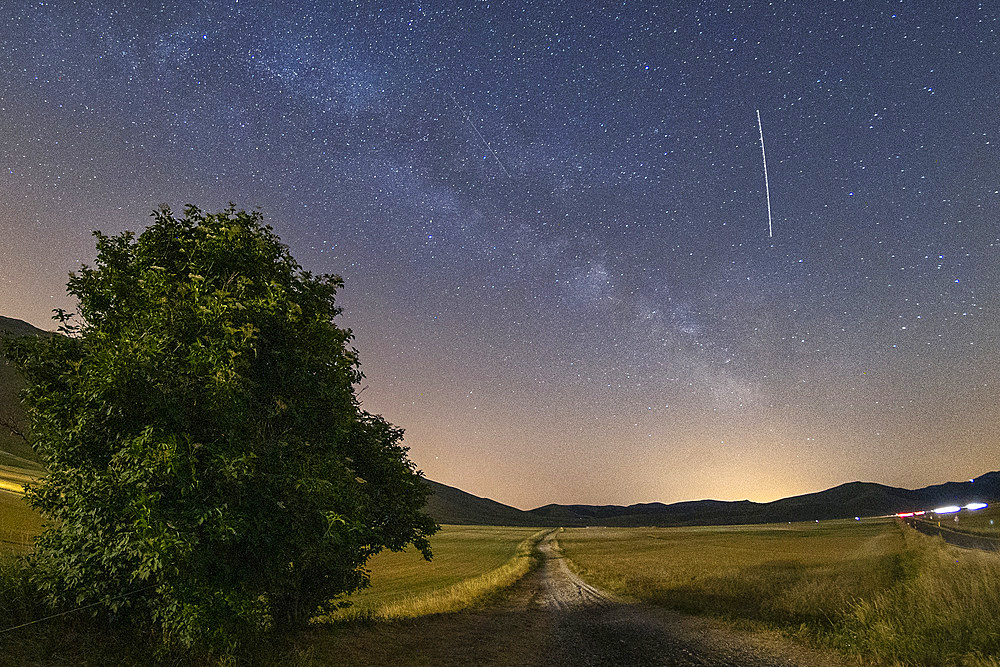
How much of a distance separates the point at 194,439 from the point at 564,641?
12.4m

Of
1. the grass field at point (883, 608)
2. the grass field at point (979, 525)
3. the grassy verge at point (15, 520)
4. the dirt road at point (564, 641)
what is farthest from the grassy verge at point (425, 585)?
the grass field at point (979, 525)

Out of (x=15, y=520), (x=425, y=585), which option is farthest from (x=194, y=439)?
(x=15, y=520)

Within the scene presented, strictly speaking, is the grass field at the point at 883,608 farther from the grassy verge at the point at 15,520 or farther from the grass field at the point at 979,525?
the grass field at the point at 979,525

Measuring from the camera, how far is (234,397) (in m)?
10.6

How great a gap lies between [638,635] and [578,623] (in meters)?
3.02

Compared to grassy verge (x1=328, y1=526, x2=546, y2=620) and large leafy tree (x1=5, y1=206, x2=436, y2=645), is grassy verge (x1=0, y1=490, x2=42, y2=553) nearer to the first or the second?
grassy verge (x1=328, y1=526, x2=546, y2=620)

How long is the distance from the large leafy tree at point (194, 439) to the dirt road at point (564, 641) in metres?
2.67

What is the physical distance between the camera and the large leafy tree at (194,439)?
9.80 metres

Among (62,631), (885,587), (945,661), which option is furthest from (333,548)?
(885,587)

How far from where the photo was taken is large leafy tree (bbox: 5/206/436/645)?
9.80m

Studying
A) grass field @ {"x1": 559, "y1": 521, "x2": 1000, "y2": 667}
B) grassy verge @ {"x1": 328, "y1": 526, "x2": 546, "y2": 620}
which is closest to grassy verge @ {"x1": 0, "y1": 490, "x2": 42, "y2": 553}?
grassy verge @ {"x1": 328, "y1": 526, "x2": 546, "y2": 620}

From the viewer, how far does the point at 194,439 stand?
10820mm

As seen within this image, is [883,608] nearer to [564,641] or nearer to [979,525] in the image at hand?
[564,641]

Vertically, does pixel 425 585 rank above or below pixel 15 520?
below
